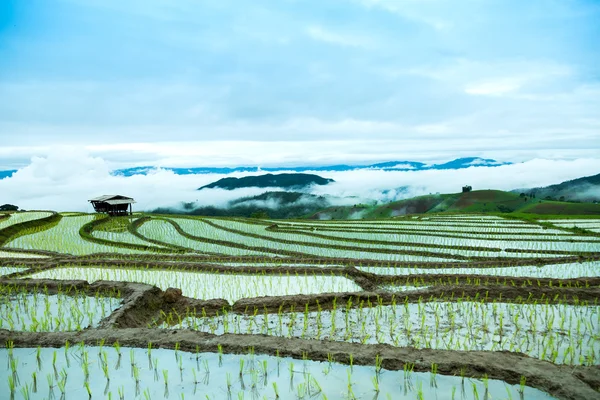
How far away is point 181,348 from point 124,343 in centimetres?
65

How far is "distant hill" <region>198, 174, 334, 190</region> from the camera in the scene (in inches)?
6481

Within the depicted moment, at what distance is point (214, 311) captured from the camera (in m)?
6.05

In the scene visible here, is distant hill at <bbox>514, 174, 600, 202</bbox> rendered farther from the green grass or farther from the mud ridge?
the mud ridge

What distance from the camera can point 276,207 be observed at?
99.6m

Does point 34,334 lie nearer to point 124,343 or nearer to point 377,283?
point 124,343

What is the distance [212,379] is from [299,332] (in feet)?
5.43

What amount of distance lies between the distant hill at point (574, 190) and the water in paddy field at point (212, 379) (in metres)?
87.5

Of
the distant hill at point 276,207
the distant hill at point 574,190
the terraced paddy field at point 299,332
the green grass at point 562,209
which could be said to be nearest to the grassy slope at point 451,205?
the green grass at point 562,209

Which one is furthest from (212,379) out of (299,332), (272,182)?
(272,182)

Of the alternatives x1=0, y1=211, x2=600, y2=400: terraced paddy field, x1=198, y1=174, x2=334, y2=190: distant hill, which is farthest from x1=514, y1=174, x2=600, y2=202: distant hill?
x1=198, y1=174, x2=334, y2=190: distant hill

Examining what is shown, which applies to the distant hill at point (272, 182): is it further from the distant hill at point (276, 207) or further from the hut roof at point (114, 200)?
the hut roof at point (114, 200)

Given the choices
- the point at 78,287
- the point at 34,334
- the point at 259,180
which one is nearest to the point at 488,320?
the point at 34,334

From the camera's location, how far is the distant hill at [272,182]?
→ 540 feet

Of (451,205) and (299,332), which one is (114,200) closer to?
(299,332)
